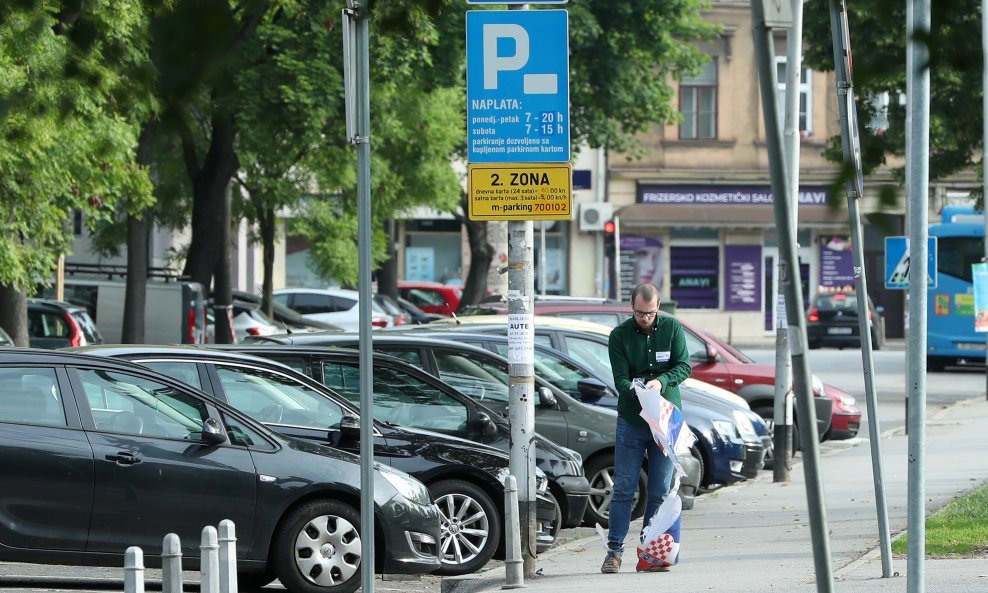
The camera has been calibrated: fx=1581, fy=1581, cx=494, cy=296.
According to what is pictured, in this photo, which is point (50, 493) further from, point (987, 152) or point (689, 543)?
point (987, 152)

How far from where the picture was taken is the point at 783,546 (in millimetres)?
10555

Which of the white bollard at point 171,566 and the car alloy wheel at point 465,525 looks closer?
the white bollard at point 171,566

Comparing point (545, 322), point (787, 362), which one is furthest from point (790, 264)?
point (545, 322)

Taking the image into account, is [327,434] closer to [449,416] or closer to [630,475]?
[449,416]

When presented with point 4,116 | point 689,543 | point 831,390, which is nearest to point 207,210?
point 831,390

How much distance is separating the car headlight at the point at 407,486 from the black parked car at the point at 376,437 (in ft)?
2.30

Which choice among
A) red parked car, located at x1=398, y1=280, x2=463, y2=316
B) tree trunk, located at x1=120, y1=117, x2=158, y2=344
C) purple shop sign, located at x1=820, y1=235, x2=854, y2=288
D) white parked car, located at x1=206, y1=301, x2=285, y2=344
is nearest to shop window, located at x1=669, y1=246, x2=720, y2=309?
purple shop sign, located at x1=820, y1=235, x2=854, y2=288

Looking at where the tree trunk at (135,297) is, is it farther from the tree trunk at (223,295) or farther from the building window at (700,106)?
the building window at (700,106)

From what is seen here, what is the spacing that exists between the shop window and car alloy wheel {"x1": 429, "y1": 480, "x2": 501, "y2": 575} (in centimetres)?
3722

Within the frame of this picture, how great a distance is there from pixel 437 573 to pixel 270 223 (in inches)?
837

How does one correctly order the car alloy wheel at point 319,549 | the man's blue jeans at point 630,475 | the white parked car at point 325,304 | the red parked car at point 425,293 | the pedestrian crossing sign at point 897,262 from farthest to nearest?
the red parked car at point 425,293 < the white parked car at point 325,304 < the pedestrian crossing sign at point 897,262 < the man's blue jeans at point 630,475 < the car alloy wheel at point 319,549

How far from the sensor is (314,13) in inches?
921

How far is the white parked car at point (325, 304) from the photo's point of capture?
33.3 meters

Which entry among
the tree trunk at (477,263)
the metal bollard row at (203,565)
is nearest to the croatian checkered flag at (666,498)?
the metal bollard row at (203,565)
